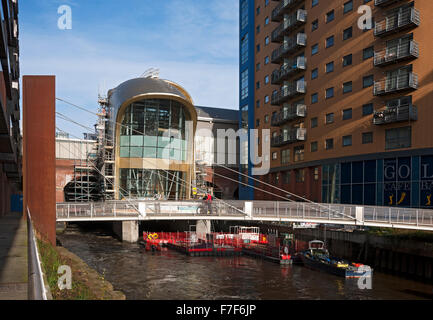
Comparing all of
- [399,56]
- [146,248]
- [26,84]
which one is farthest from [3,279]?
[399,56]

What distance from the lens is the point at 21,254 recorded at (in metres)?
13.9

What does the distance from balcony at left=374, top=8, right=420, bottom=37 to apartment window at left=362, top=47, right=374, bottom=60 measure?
7.40 feet

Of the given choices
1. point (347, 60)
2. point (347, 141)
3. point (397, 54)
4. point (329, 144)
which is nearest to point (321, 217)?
point (347, 141)

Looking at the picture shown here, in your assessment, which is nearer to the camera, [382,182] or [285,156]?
[382,182]

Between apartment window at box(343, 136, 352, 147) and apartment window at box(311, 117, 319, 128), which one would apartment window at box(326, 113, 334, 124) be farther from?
apartment window at box(343, 136, 352, 147)

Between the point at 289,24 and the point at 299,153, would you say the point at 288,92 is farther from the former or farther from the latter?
the point at 289,24

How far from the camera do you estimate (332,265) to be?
98.2 feet

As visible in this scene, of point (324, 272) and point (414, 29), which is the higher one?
point (414, 29)

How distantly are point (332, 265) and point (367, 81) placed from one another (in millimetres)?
21561

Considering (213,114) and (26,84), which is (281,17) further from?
(26,84)

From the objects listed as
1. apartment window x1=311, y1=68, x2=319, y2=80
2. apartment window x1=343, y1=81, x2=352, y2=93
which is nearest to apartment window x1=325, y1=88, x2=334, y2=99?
apartment window x1=343, y1=81, x2=352, y2=93

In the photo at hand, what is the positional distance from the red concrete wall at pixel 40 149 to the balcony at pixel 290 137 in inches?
1454

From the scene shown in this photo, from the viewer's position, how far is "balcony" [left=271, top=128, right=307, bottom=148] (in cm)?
5306

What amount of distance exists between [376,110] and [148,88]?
3224 cm
